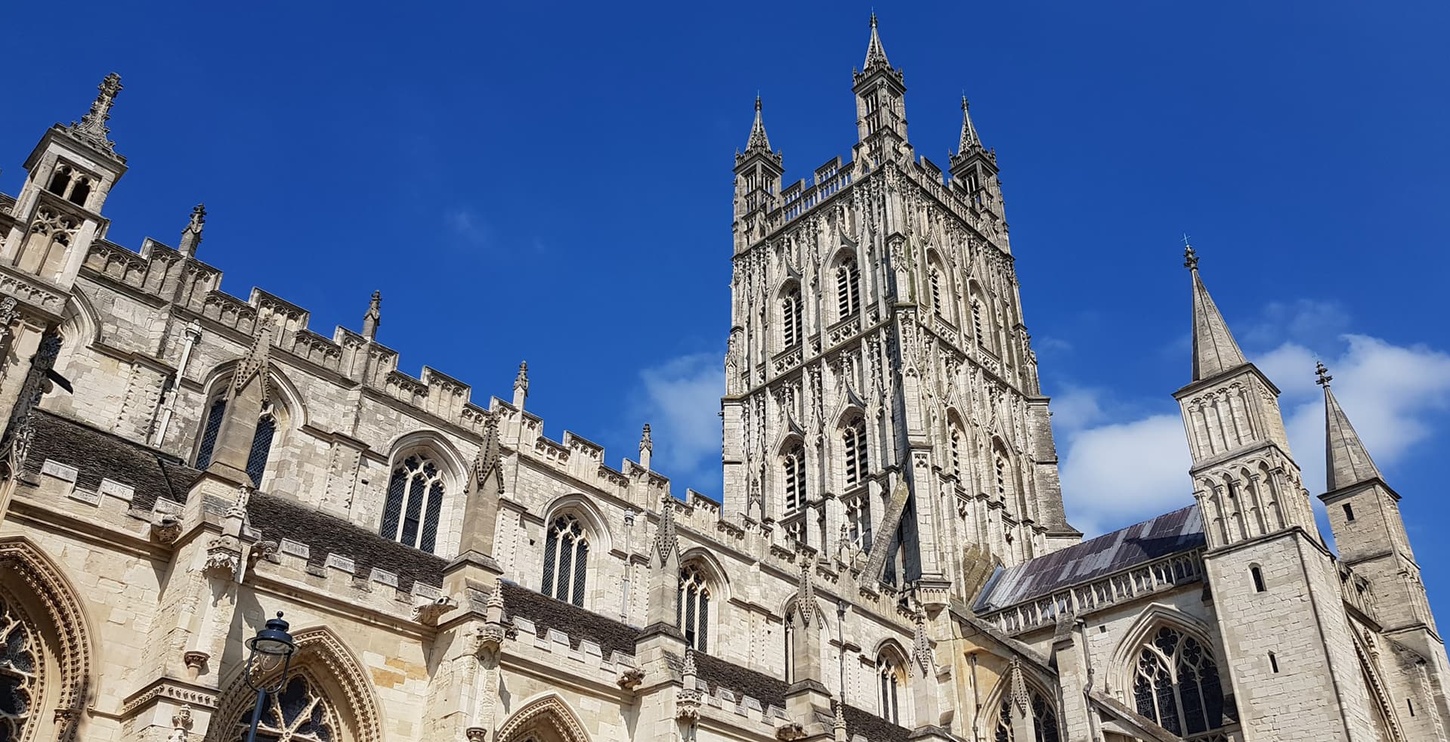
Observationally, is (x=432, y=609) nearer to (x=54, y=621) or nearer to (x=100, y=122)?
(x=54, y=621)

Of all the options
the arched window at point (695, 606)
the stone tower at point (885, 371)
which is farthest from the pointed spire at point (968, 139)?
the arched window at point (695, 606)

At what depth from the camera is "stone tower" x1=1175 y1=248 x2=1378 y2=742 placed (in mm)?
23484

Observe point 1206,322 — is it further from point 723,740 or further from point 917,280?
point 723,740

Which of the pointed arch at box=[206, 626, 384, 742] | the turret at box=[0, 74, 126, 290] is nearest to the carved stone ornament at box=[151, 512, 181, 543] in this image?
the pointed arch at box=[206, 626, 384, 742]

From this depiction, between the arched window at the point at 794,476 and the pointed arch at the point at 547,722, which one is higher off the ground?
the arched window at the point at 794,476

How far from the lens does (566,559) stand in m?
24.4

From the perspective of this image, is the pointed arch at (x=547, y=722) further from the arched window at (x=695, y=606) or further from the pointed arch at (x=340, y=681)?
the arched window at (x=695, y=606)

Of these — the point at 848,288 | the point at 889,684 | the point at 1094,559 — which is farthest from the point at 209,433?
the point at 848,288

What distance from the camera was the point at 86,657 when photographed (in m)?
13.0

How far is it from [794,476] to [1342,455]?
17.4 metres

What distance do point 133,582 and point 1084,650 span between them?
22.7 m

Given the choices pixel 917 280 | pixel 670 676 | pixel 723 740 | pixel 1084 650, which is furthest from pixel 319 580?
pixel 917 280

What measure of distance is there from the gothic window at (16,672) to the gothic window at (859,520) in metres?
25.8

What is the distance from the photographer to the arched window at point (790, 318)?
4347cm
